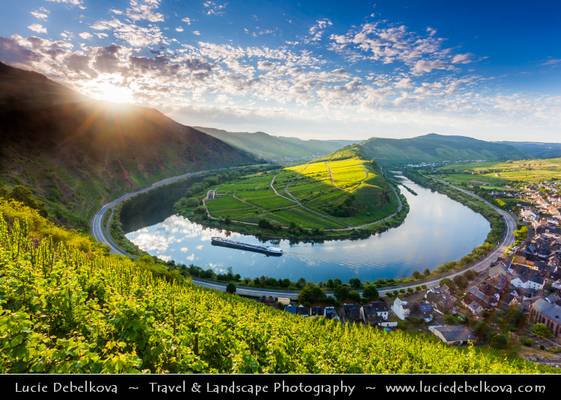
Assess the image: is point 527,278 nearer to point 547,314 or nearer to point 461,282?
point 461,282

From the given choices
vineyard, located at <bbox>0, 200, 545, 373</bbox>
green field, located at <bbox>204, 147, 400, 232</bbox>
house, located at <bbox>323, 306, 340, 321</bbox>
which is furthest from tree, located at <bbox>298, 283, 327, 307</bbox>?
green field, located at <bbox>204, 147, 400, 232</bbox>

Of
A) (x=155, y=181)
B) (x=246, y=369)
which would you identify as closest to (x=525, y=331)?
(x=246, y=369)

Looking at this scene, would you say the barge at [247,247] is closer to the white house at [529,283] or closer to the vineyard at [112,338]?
the white house at [529,283]

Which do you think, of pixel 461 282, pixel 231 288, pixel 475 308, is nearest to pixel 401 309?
pixel 475 308

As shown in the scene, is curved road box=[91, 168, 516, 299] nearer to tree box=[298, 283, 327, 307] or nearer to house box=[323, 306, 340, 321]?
tree box=[298, 283, 327, 307]

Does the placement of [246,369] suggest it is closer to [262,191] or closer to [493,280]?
[493,280]

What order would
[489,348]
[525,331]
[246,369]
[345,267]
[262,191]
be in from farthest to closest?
[262,191], [345,267], [525,331], [489,348], [246,369]

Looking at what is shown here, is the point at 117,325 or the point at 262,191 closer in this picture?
the point at 117,325
